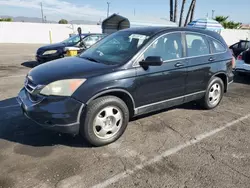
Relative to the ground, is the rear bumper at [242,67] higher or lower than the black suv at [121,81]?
lower

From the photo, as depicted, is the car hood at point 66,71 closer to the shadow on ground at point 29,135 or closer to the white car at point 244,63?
the shadow on ground at point 29,135

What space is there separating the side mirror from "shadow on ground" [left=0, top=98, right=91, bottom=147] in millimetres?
1509

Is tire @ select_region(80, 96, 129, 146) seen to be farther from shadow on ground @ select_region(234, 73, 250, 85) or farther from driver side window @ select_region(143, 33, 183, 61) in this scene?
shadow on ground @ select_region(234, 73, 250, 85)

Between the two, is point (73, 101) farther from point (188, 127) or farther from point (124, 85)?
point (188, 127)

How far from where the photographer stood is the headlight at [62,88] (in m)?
3.20

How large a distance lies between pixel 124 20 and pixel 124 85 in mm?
16322

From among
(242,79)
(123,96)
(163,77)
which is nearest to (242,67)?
(242,79)

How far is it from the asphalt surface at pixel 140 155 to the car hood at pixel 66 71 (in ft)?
3.20

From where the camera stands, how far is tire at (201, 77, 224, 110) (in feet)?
16.4

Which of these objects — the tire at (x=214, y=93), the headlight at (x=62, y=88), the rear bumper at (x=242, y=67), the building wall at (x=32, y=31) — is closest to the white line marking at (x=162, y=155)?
the tire at (x=214, y=93)

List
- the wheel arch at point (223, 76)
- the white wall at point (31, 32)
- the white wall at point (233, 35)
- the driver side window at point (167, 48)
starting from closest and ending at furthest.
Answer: the driver side window at point (167, 48)
the wheel arch at point (223, 76)
the white wall at point (31, 32)
the white wall at point (233, 35)

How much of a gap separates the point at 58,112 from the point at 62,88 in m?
0.32

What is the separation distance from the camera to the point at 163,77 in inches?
159

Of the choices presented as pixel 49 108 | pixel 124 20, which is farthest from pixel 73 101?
pixel 124 20
